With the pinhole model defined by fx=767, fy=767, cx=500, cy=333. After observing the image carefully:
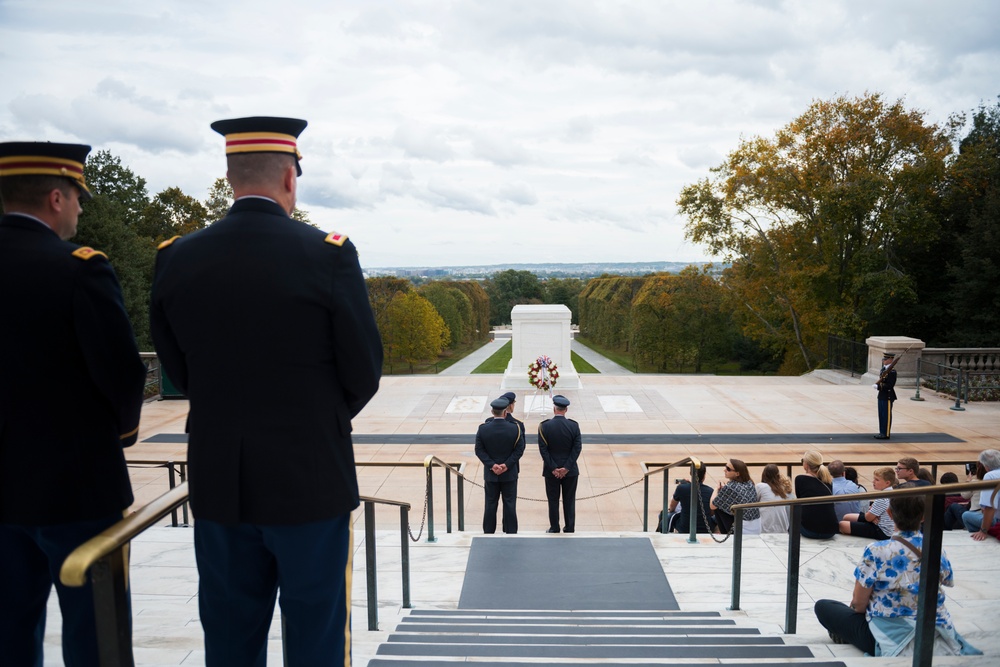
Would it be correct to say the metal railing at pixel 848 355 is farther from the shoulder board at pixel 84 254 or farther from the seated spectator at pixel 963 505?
the shoulder board at pixel 84 254

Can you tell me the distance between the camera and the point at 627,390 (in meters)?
18.2

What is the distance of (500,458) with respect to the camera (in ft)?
26.4

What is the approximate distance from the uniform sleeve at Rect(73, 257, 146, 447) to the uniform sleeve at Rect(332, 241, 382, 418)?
0.60 meters

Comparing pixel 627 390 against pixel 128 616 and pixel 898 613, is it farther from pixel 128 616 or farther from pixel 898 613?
pixel 128 616

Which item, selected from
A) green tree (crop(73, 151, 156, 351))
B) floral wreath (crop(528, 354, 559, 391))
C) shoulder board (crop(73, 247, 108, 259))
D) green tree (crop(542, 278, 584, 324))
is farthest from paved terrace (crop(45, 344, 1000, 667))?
green tree (crop(542, 278, 584, 324))

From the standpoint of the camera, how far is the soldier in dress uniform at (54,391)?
206 cm

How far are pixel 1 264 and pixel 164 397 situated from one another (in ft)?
54.2

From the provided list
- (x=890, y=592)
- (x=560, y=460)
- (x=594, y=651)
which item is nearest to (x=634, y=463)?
(x=560, y=460)

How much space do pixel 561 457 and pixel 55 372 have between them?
6.38 meters

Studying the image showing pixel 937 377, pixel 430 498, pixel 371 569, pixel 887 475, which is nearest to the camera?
pixel 371 569

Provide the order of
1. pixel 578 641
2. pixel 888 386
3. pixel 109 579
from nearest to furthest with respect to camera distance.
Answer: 1. pixel 109 579
2. pixel 578 641
3. pixel 888 386

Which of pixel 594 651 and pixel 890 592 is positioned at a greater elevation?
pixel 890 592

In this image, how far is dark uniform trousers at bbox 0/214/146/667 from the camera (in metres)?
2.06

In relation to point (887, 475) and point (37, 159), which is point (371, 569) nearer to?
point (37, 159)
